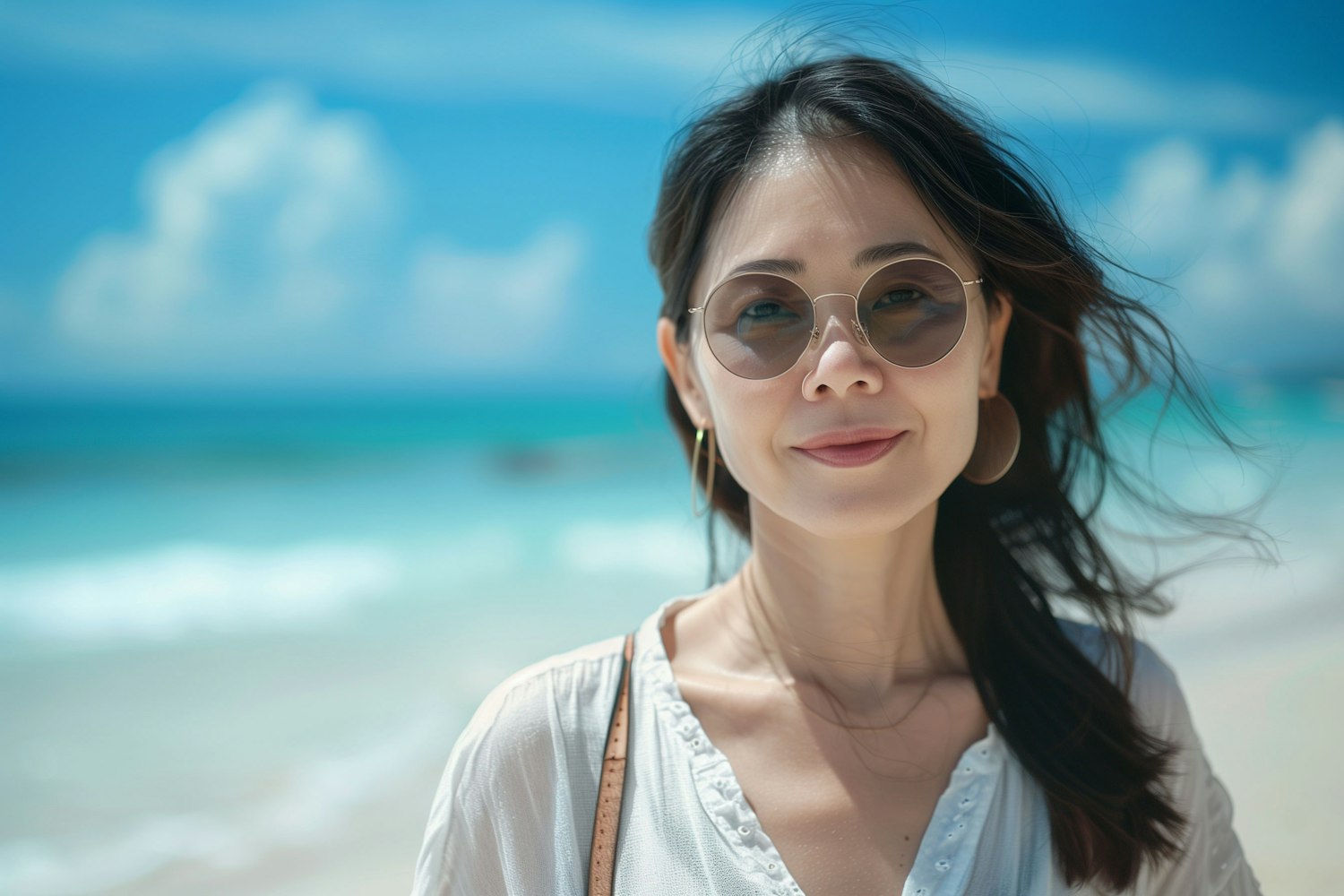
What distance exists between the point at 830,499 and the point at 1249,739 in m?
5.23

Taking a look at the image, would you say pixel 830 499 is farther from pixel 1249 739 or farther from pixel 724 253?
pixel 1249 739

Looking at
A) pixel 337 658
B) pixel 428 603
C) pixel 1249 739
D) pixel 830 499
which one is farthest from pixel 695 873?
pixel 428 603

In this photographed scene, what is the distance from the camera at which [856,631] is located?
2.07m

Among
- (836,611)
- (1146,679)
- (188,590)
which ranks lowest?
(1146,679)

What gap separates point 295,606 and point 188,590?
54.4 inches

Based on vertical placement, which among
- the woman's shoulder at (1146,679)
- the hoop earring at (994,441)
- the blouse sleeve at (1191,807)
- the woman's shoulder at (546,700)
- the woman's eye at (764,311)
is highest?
the woman's eye at (764,311)

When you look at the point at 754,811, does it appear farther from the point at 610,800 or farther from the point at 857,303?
the point at 857,303

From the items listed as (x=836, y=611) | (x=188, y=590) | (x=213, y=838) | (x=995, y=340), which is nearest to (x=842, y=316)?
(x=995, y=340)

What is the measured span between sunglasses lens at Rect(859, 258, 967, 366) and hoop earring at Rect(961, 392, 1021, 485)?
0.42 metres

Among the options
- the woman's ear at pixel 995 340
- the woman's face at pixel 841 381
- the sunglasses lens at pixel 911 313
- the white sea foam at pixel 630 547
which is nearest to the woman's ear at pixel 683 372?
the woman's face at pixel 841 381

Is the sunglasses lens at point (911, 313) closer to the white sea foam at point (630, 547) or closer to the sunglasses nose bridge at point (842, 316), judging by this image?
the sunglasses nose bridge at point (842, 316)

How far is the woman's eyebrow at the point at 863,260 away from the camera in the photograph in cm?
177

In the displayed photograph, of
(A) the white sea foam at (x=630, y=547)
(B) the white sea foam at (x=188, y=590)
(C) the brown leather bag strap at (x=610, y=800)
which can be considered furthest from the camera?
(A) the white sea foam at (x=630, y=547)

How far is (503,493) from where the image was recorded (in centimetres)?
1756
